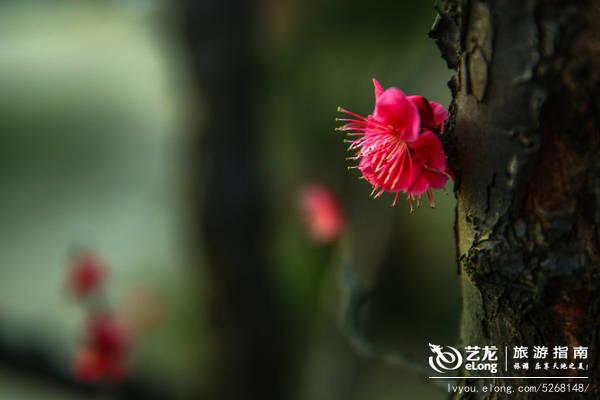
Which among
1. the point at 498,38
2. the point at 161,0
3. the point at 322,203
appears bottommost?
the point at 498,38

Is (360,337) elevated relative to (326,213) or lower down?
lower down

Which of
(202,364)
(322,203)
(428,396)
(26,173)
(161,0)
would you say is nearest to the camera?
(322,203)

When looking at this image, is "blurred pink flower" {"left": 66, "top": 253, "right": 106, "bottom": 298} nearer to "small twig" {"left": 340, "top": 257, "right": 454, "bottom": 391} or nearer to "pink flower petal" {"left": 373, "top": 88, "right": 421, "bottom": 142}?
"small twig" {"left": 340, "top": 257, "right": 454, "bottom": 391}

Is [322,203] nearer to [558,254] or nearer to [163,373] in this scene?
[558,254]

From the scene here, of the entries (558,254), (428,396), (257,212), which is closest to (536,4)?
(558,254)

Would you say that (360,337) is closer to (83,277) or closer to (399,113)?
(399,113)

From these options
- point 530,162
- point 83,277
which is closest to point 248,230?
point 83,277

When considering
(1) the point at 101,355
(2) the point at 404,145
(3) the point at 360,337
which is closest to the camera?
(2) the point at 404,145

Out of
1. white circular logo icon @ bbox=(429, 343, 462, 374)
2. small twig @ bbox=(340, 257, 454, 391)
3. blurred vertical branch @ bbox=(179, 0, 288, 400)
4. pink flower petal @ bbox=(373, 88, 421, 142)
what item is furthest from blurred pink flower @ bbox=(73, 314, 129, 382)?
pink flower petal @ bbox=(373, 88, 421, 142)

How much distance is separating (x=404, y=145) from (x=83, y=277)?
1.36 metres

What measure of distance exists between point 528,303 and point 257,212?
5.75ft

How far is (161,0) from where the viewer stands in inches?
85.8

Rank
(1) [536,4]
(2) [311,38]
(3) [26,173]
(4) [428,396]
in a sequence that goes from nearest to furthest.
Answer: (1) [536,4]
(4) [428,396]
(2) [311,38]
(3) [26,173]

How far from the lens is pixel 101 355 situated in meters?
1.60
